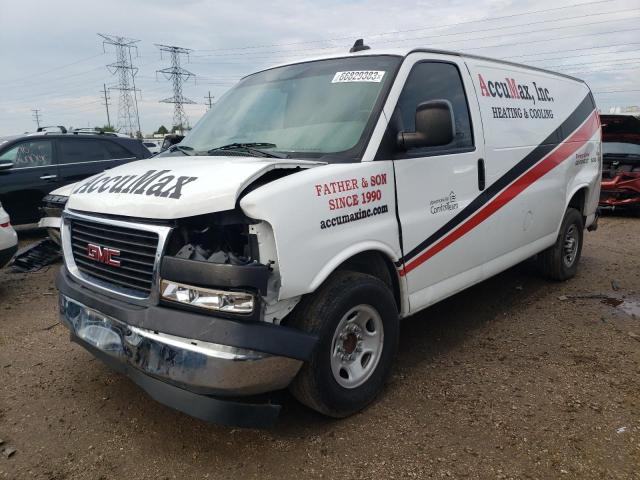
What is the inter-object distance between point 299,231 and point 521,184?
2737mm

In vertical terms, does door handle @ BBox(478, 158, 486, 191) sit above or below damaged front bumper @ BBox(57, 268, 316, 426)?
above

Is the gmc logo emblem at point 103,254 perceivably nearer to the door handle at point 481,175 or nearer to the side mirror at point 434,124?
the side mirror at point 434,124

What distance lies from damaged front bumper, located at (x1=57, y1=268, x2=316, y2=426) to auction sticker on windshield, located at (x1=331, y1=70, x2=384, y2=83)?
1749 millimetres

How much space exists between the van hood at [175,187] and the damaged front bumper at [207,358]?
504mm

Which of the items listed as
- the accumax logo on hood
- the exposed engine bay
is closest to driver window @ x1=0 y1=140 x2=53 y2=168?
the accumax logo on hood

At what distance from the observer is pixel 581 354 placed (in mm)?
3947

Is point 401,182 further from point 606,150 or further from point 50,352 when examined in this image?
point 606,150

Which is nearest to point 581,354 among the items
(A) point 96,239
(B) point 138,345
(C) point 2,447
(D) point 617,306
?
(D) point 617,306

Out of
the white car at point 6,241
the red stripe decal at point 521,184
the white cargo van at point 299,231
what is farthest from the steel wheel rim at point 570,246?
the white car at point 6,241

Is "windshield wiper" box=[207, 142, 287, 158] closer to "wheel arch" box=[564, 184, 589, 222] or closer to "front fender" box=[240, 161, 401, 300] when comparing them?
"front fender" box=[240, 161, 401, 300]

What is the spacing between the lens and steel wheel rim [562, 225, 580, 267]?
18.9 feet

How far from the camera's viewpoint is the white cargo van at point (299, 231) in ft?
8.08

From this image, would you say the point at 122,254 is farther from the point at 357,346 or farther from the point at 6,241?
the point at 6,241

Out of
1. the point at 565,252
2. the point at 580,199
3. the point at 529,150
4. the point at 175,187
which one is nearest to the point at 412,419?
the point at 175,187
